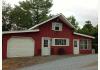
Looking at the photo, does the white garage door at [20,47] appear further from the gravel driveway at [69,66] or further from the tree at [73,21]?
the tree at [73,21]

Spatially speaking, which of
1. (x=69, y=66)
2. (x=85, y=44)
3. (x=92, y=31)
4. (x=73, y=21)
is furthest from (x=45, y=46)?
(x=73, y=21)

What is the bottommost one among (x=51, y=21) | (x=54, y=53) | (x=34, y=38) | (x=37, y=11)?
(x=54, y=53)

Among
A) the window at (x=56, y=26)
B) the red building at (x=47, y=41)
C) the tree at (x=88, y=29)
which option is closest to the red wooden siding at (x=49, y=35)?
the red building at (x=47, y=41)

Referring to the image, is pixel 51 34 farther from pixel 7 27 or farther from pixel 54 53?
pixel 7 27

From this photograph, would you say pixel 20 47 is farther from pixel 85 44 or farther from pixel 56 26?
pixel 85 44

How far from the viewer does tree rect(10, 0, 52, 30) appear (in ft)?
126

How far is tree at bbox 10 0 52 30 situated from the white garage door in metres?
16.6

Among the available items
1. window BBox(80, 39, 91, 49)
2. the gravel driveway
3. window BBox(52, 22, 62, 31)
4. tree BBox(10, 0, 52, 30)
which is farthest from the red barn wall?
tree BBox(10, 0, 52, 30)

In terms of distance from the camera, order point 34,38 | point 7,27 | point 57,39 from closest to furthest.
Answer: point 34,38
point 57,39
point 7,27

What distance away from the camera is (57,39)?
78.5 feet

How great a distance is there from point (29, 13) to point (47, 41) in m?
17.8

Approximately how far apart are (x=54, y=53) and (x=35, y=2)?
65.6ft

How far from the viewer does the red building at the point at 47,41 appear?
20953mm

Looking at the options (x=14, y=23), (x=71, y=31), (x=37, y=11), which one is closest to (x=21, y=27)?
(x=14, y=23)
